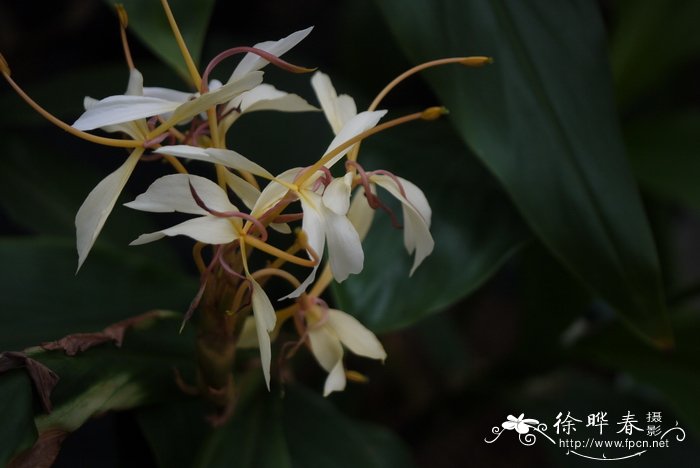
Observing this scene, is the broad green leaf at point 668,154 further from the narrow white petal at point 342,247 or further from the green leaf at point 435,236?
the narrow white petal at point 342,247

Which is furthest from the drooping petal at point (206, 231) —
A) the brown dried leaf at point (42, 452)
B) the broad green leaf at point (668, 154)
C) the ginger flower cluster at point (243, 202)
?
the broad green leaf at point (668, 154)

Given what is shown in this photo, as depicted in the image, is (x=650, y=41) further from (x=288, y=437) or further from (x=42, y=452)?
(x=42, y=452)

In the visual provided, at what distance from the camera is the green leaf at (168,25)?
0.38 metres

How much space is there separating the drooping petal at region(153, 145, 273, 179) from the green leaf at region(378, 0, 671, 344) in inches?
7.3

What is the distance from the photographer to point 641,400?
72 centimetres

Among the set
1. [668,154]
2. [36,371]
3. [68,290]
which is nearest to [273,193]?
[36,371]

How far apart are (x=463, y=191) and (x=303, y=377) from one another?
0.33m

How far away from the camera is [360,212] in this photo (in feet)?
1.25

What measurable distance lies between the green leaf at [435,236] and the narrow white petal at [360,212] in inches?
2.4

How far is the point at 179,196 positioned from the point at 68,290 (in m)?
0.23

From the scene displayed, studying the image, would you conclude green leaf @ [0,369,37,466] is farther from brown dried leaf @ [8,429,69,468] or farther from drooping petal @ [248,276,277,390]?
drooping petal @ [248,276,277,390]

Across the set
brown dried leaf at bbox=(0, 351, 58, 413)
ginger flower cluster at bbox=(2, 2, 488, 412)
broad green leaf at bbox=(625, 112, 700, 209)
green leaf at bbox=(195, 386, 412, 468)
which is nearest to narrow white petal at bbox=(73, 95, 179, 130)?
ginger flower cluster at bbox=(2, 2, 488, 412)

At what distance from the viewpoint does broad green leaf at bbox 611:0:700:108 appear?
2.17 ft

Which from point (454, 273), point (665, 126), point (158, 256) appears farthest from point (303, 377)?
point (665, 126)
